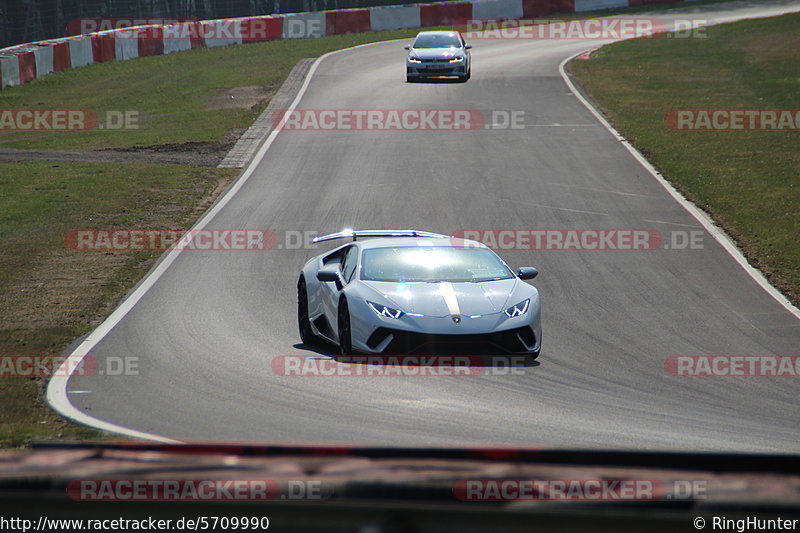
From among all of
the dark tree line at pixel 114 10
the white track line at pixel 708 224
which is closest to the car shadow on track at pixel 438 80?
the white track line at pixel 708 224

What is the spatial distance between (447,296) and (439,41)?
85.6ft

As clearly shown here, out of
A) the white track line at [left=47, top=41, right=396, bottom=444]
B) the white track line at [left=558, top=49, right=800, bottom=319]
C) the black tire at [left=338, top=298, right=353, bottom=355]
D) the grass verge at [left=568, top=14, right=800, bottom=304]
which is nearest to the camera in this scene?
the white track line at [left=47, top=41, right=396, bottom=444]

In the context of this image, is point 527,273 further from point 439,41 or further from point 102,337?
point 439,41

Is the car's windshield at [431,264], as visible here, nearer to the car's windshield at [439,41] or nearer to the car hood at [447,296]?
the car hood at [447,296]

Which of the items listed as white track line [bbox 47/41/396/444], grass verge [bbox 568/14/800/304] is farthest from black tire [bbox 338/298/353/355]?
grass verge [bbox 568/14/800/304]

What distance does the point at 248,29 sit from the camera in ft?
157

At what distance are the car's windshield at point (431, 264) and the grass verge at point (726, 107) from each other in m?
5.50

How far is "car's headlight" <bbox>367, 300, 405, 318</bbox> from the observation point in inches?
417

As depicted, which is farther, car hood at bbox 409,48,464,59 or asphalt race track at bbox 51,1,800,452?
car hood at bbox 409,48,464,59

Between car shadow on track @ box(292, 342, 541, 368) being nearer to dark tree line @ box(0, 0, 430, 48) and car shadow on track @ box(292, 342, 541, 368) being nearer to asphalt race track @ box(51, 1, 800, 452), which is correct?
asphalt race track @ box(51, 1, 800, 452)

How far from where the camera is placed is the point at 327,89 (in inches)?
1340

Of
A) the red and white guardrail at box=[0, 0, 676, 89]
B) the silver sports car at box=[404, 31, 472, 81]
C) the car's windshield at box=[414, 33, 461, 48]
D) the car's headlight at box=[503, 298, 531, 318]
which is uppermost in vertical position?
the red and white guardrail at box=[0, 0, 676, 89]

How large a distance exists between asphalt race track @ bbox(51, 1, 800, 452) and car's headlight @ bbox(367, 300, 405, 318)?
2.40 ft

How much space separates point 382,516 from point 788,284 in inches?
564
